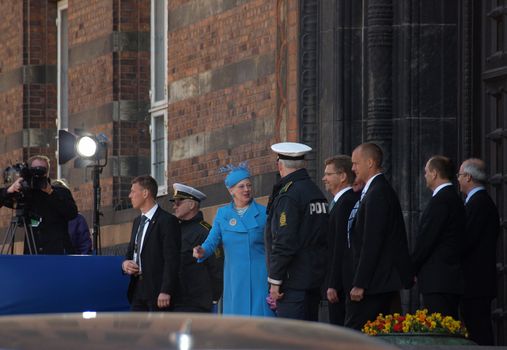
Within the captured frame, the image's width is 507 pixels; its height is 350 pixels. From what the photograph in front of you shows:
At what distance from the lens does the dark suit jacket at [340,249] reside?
1212 cm

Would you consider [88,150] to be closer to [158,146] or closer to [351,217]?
[158,146]

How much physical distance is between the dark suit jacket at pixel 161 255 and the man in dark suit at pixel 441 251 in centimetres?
224

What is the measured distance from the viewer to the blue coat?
1277 cm

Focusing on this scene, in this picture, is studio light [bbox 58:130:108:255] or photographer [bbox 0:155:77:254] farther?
studio light [bbox 58:130:108:255]

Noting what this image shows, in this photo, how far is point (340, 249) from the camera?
12164 millimetres

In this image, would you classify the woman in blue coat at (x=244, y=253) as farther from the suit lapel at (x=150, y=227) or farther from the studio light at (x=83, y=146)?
the studio light at (x=83, y=146)

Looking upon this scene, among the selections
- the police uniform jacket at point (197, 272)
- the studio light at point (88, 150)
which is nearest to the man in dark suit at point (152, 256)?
the police uniform jacket at point (197, 272)

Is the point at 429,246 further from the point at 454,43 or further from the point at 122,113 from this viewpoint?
the point at 122,113

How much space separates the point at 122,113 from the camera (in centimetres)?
2134

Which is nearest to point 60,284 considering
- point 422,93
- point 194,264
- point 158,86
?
point 194,264

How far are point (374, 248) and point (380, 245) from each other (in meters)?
0.06

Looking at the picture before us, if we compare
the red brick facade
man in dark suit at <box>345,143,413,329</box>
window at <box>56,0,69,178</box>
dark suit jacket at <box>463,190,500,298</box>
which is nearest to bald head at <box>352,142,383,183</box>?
man in dark suit at <box>345,143,413,329</box>

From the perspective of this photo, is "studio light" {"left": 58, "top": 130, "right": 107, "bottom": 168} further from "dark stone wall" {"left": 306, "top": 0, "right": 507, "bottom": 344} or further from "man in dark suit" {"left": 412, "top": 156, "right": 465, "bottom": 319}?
"man in dark suit" {"left": 412, "top": 156, "right": 465, "bottom": 319}

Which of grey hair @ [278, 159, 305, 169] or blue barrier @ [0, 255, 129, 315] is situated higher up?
grey hair @ [278, 159, 305, 169]
